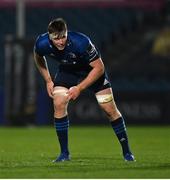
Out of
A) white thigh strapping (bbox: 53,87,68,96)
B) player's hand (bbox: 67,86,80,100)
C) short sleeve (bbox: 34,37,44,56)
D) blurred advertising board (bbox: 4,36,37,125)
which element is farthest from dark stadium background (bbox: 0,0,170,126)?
player's hand (bbox: 67,86,80,100)

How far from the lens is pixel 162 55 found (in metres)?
22.4

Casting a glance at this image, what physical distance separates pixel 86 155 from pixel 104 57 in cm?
1237

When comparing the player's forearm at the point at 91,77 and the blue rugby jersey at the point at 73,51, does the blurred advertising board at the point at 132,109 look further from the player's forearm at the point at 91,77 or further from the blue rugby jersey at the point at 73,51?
the player's forearm at the point at 91,77

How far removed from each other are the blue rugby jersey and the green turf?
3.83 feet

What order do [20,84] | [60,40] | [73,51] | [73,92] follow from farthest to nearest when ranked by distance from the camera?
[20,84] < [73,51] < [60,40] < [73,92]

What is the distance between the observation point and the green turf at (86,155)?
8.03 meters

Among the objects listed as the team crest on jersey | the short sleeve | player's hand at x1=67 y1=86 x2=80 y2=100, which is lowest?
player's hand at x1=67 y1=86 x2=80 y2=100

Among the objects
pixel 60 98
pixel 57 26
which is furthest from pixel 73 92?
pixel 57 26

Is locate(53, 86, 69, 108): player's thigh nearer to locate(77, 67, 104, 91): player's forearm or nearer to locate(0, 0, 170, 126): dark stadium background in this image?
locate(77, 67, 104, 91): player's forearm

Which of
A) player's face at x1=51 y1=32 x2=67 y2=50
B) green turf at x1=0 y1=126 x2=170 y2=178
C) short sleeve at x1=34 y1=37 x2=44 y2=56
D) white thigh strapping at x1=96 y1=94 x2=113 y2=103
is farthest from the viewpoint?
white thigh strapping at x1=96 y1=94 x2=113 y2=103

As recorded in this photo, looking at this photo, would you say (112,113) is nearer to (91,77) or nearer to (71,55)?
(91,77)

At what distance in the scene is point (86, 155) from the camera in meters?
10.8

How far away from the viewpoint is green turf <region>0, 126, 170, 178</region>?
26.3 ft

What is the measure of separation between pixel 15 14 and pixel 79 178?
701 inches
